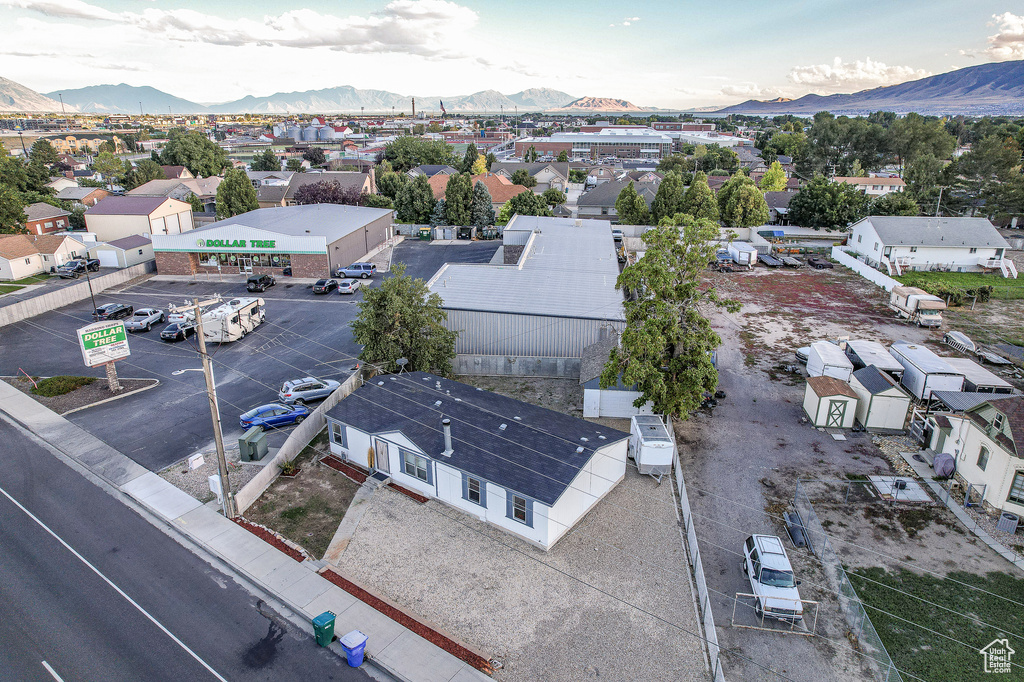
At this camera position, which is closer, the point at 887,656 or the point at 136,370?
the point at 887,656

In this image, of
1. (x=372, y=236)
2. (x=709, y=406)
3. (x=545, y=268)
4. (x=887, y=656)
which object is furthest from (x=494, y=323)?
(x=372, y=236)

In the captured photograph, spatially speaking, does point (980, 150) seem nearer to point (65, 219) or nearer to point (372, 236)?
point (372, 236)

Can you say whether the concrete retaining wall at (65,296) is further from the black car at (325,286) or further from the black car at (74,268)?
the black car at (325,286)

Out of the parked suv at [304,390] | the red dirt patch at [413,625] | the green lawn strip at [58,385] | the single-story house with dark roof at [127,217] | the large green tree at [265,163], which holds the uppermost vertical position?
the large green tree at [265,163]

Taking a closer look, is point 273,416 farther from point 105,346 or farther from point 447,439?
point 105,346

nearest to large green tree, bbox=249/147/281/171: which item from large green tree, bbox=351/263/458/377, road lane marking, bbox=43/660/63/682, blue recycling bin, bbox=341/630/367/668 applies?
large green tree, bbox=351/263/458/377

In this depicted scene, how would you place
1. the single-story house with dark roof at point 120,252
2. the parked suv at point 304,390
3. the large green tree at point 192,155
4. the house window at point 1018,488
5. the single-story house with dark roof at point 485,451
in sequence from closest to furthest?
1. the single-story house with dark roof at point 485,451
2. the house window at point 1018,488
3. the parked suv at point 304,390
4. the single-story house with dark roof at point 120,252
5. the large green tree at point 192,155

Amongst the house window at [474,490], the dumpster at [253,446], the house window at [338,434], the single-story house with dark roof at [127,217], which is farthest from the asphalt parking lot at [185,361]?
the single-story house with dark roof at [127,217]
